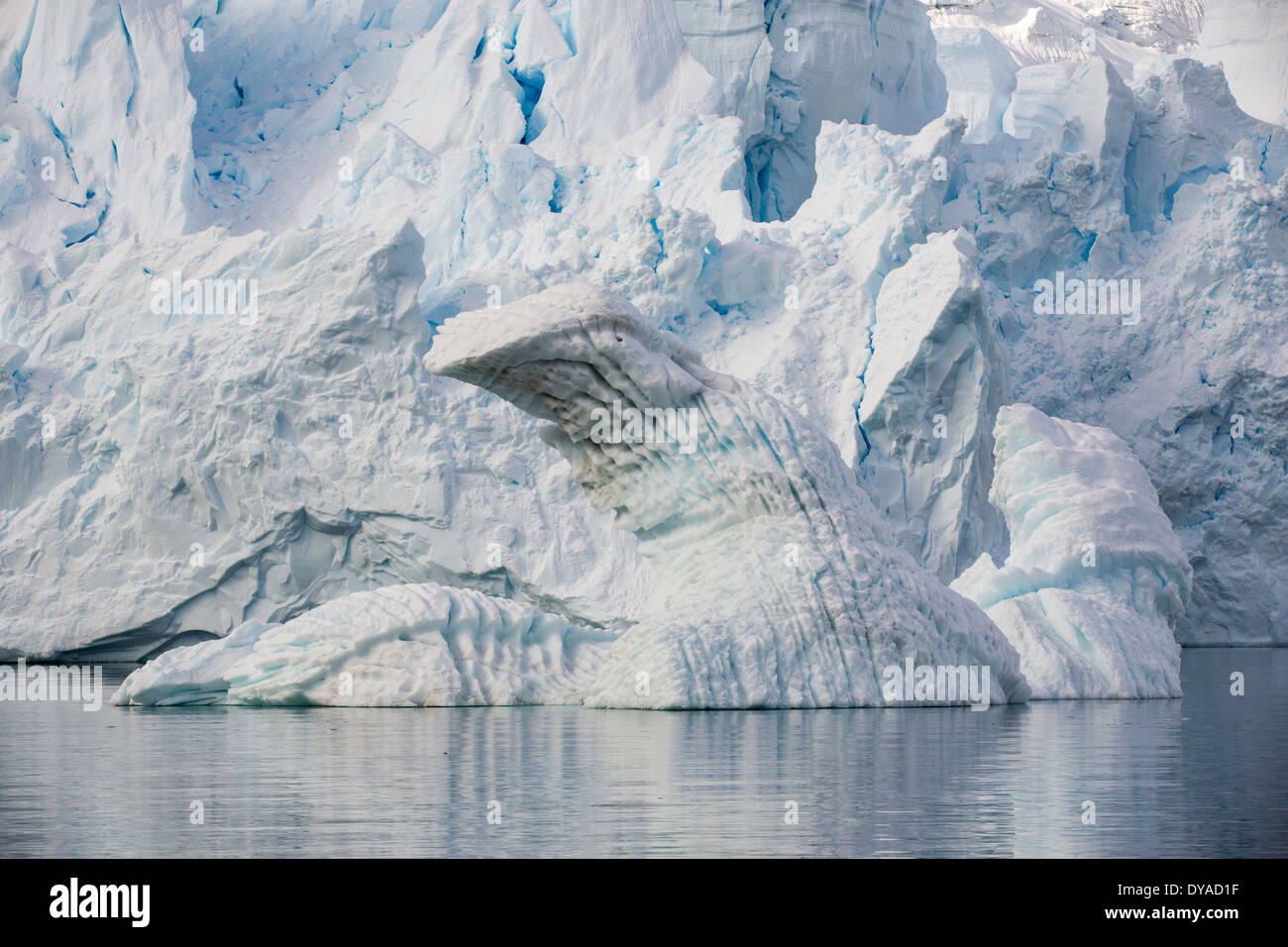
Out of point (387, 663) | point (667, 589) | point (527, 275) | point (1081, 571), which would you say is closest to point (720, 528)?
point (667, 589)

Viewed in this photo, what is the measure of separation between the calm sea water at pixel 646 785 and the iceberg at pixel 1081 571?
1.95 m

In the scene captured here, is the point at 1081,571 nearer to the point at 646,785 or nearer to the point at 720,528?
the point at 720,528

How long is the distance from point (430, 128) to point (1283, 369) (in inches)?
397

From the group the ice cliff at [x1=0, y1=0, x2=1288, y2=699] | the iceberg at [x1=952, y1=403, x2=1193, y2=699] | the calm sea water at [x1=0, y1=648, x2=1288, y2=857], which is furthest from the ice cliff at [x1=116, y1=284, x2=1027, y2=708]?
the ice cliff at [x1=0, y1=0, x2=1288, y2=699]

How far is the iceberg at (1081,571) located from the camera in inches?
399

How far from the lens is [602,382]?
8.85 meters

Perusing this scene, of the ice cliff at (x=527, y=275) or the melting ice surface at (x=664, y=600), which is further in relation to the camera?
the ice cliff at (x=527, y=275)

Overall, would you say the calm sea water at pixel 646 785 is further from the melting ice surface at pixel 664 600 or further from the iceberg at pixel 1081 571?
the iceberg at pixel 1081 571

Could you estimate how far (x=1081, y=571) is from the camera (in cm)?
1079

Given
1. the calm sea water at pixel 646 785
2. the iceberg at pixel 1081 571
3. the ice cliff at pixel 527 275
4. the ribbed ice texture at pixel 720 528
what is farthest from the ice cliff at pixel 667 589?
the ice cliff at pixel 527 275

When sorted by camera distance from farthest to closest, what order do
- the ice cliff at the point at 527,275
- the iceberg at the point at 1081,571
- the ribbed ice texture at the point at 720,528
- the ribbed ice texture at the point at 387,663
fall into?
the ice cliff at the point at 527,275, the iceberg at the point at 1081,571, the ribbed ice texture at the point at 387,663, the ribbed ice texture at the point at 720,528

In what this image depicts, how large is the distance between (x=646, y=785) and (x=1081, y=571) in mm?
6589

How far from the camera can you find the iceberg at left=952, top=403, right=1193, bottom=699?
10.1 m

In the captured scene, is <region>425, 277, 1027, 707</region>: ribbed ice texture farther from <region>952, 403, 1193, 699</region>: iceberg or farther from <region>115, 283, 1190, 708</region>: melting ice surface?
<region>952, 403, 1193, 699</region>: iceberg
